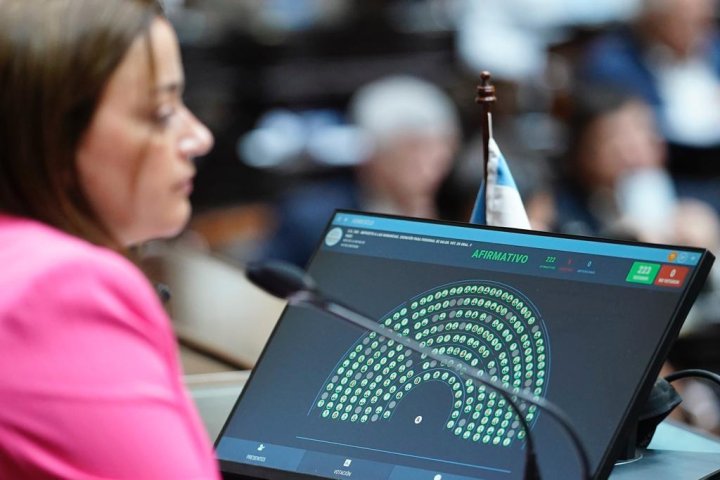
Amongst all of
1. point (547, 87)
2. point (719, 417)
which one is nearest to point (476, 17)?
point (547, 87)

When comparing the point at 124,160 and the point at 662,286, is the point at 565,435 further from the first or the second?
the point at 124,160

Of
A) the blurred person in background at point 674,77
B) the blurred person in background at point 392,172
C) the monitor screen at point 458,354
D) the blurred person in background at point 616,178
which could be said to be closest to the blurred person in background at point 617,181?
the blurred person in background at point 616,178

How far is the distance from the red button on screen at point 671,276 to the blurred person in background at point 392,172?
Result: 2.05 metres

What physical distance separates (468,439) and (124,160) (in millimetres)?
387

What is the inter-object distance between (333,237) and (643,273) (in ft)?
1.10

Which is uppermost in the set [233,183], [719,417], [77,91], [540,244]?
[77,91]

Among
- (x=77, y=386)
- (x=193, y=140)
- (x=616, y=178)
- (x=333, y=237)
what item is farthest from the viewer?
(x=616, y=178)

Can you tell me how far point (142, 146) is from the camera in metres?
1.03

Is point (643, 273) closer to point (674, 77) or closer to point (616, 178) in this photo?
point (616, 178)

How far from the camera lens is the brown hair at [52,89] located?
956 mm

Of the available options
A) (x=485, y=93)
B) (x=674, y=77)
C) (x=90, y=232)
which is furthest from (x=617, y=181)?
(x=90, y=232)

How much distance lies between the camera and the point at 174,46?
3.46 ft

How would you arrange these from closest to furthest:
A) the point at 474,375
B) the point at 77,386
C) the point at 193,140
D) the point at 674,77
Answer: the point at 77,386
the point at 474,375
the point at 193,140
the point at 674,77

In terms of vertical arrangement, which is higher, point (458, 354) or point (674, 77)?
point (458, 354)
